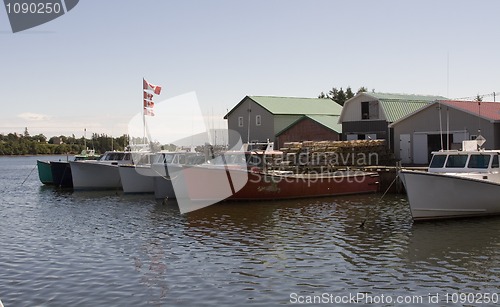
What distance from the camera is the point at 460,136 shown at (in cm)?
3375

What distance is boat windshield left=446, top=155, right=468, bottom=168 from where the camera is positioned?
21734 millimetres

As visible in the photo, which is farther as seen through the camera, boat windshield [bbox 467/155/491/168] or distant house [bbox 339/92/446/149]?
distant house [bbox 339/92/446/149]

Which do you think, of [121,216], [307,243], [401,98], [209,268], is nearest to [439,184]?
[307,243]

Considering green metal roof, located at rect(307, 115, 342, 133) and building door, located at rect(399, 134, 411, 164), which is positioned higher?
green metal roof, located at rect(307, 115, 342, 133)

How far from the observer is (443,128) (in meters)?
34.8

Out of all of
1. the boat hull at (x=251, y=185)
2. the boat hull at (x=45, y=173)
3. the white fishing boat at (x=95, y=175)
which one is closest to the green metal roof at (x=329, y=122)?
the boat hull at (x=251, y=185)

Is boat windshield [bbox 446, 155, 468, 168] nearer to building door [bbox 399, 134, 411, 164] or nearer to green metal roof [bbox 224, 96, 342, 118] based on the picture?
building door [bbox 399, 134, 411, 164]

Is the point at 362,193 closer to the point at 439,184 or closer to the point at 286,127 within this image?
the point at 439,184

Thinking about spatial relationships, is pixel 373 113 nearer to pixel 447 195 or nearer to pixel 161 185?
pixel 161 185

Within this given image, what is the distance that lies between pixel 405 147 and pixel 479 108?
5838 mm

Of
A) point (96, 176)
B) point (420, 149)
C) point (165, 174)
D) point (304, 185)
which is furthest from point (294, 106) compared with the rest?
point (165, 174)

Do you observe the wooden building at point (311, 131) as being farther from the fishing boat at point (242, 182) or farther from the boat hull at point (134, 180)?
the boat hull at point (134, 180)

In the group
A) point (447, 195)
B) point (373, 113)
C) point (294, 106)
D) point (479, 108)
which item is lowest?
point (447, 195)

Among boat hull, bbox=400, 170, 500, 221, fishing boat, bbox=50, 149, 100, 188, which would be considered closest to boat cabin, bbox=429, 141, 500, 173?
boat hull, bbox=400, 170, 500, 221
